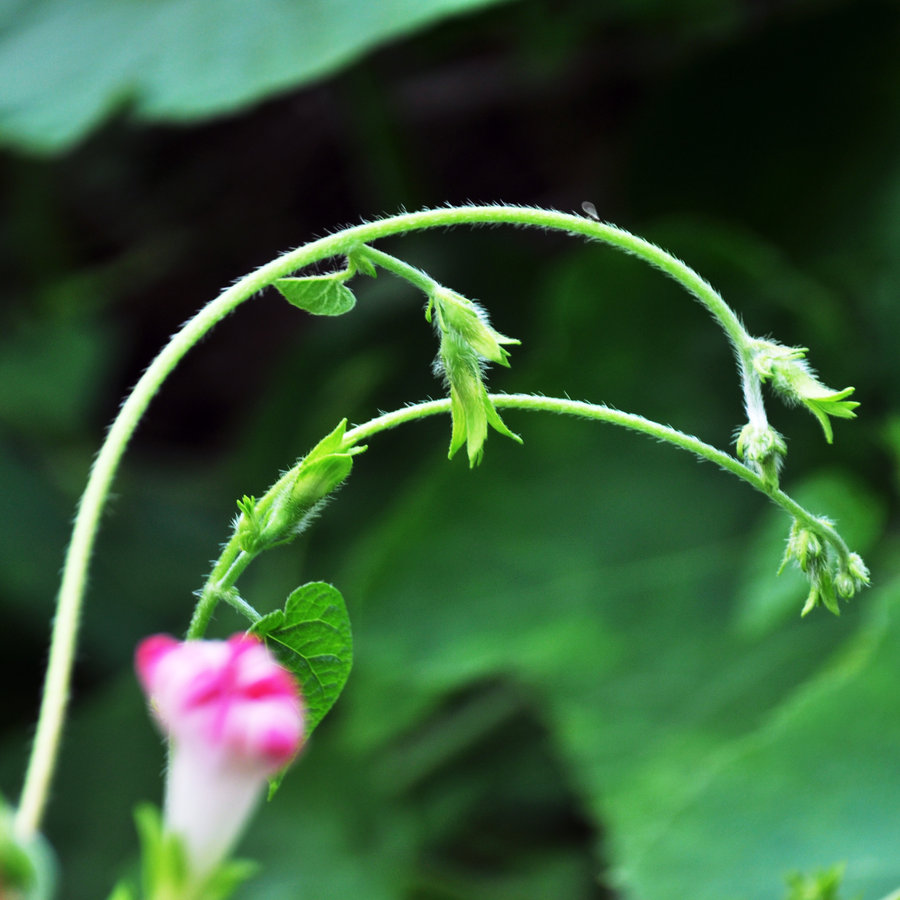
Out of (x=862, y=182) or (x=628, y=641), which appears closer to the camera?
(x=628, y=641)

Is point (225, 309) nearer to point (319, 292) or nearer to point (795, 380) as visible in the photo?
point (319, 292)

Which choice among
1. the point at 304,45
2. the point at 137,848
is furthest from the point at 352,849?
the point at 304,45

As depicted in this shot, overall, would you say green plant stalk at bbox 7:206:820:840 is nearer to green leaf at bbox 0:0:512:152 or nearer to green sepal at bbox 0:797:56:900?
green sepal at bbox 0:797:56:900

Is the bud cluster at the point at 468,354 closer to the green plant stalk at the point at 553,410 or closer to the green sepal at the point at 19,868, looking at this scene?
the green plant stalk at the point at 553,410

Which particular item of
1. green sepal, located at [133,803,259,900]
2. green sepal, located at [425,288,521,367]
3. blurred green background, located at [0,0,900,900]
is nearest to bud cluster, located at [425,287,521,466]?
green sepal, located at [425,288,521,367]

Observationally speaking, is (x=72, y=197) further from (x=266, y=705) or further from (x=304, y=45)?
(x=266, y=705)

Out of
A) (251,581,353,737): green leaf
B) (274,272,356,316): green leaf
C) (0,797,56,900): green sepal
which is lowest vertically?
(0,797,56,900): green sepal

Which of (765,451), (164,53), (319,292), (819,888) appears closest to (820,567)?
(765,451)
